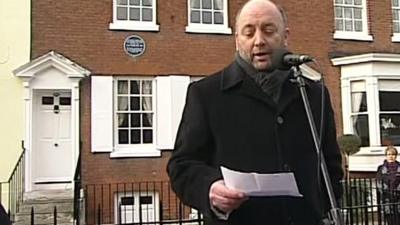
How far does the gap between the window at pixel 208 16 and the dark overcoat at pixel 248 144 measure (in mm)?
10388

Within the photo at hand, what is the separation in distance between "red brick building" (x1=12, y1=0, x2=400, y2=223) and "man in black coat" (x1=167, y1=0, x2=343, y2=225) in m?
9.45

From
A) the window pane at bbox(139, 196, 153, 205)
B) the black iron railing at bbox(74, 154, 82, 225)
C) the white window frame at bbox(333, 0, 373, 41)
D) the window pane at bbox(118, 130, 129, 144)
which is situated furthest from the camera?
the white window frame at bbox(333, 0, 373, 41)

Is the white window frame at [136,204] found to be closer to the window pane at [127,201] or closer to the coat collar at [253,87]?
the window pane at [127,201]

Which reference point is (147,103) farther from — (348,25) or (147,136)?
(348,25)

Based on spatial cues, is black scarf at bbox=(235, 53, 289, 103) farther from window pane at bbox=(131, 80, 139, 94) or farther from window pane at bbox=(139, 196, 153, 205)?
window pane at bbox=(131, 80, 139, 94)

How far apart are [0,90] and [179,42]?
3.83 meters

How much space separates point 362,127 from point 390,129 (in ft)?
2.43

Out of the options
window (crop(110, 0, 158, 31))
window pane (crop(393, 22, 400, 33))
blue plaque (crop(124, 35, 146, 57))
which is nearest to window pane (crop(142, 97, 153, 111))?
blue plaque (crop(124, 35, 146, 57))

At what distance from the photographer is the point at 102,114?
11.7m

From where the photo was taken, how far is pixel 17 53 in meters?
11.4

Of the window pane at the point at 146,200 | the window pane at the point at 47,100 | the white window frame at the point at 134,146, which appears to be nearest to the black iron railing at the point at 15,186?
the window pane at the point at 47,100

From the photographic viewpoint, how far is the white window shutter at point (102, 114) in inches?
457

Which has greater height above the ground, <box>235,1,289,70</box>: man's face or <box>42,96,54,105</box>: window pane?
<box>42,96,54,105</box>: window pane

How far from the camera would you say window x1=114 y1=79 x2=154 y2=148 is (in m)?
12.1
